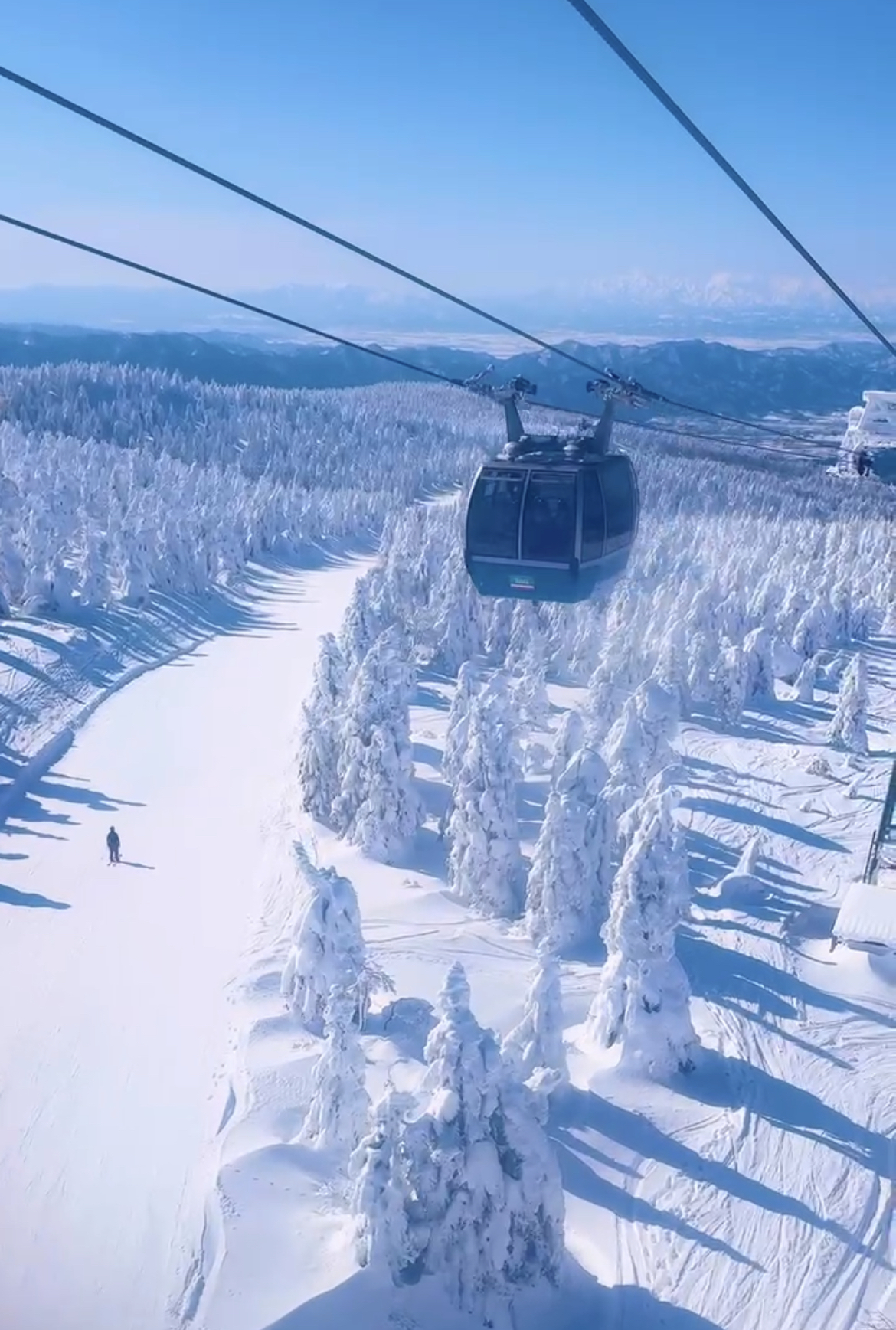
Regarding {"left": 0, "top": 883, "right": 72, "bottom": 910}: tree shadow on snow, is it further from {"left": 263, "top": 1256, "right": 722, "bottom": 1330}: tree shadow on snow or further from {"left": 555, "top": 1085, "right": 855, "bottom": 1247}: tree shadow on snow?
{"left": 263, "top": 1256, "right": 722, "bottom": 1330}: tree shadow on snow

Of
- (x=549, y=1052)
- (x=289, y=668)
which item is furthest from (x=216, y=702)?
(x=549, y=1052)

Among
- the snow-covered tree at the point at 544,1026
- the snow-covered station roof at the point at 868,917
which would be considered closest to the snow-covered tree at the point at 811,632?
the snow-covered station roof at the point at 868,917

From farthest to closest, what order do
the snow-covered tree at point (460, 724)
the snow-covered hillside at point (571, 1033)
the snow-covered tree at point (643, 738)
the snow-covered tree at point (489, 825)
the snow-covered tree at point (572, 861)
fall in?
the snow-covered tree at point (460, 724) → the snow-covered tree at point (643, 738) → the snow-covered tree at point (489, 825) → the snow-covered tree at point (572, 861) → the snow-covered hillside at point (571, 1033)

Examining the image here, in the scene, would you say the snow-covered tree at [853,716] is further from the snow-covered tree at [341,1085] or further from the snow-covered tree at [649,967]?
the snow-covered tree at [341,1085]

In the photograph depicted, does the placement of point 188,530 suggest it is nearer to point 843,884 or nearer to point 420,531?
point 420,531

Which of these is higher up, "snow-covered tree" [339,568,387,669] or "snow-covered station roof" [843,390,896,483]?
"snow-covered station roof" [843,390,896,483]

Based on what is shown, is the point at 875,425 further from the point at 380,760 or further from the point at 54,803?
the point at 54,803

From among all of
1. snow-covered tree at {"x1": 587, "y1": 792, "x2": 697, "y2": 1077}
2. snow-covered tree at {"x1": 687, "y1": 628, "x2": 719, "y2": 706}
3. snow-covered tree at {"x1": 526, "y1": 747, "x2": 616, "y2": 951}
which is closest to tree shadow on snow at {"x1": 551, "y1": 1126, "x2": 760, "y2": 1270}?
snow-covered tree at {"x1": 587, "y1": 792, "x2": 697, "y2": 1077}
